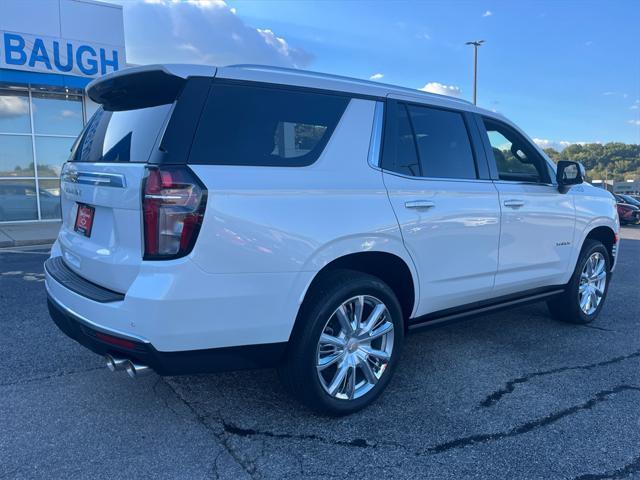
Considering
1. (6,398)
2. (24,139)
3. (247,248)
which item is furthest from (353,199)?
(24,139)

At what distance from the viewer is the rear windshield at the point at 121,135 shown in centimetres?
267

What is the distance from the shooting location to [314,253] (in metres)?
2.83

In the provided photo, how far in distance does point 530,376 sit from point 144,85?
10.8ft

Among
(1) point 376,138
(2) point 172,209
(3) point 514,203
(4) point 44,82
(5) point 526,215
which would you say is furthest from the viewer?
(4) point 44,82

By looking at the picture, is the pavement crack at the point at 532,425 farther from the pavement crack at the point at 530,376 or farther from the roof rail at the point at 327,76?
the roof rail at the point at 327,76

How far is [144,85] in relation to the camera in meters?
2.83

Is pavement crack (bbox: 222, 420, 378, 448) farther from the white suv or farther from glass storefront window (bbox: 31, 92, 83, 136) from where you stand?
glass storefront window (bbox: 31, 92, 83, 136)

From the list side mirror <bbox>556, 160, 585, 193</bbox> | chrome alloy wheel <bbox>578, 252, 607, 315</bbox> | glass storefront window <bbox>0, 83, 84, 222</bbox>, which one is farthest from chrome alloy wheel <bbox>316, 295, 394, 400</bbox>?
glass storefront window <bbox>0, 83, 84, 222</bbox>

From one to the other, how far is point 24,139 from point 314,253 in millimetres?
14549

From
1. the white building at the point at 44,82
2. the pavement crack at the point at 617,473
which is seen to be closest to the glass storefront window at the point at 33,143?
the white building at the point at 44,82

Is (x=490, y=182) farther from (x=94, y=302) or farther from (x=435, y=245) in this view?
(x=94, y=302)

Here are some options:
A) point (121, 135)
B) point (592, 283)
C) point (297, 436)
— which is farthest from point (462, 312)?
point (121, 135)

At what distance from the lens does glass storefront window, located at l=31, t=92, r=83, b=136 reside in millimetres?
14617

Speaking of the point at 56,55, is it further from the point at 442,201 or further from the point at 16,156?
the point at 442,201
